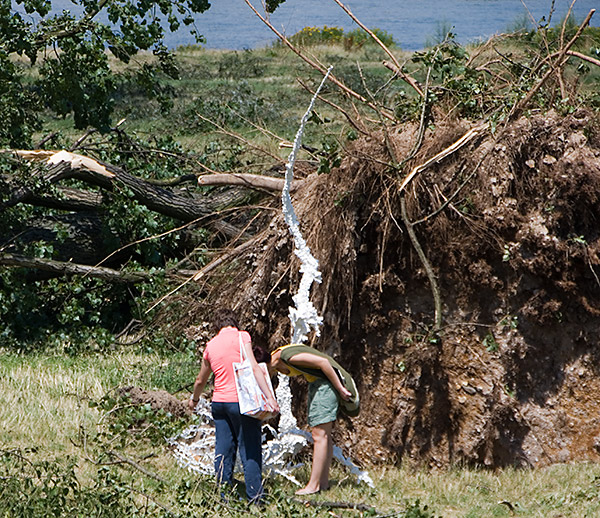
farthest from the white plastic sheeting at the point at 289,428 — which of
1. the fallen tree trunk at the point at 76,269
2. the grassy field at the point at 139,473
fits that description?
the fallen tree trunk at the point at 76,269

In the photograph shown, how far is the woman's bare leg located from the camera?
6.96 m

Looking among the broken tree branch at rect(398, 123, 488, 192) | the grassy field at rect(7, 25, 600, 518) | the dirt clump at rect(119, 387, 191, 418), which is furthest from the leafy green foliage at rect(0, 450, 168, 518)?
the broken tree branch at rect(398, 123, 488, 192)

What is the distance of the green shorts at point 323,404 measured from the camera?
6992mm

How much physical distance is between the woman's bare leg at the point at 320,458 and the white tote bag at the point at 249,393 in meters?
0.52

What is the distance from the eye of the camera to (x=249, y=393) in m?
Result: 6.55

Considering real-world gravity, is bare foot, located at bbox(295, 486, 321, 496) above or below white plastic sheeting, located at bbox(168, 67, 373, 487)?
below

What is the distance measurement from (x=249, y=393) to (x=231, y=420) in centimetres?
35

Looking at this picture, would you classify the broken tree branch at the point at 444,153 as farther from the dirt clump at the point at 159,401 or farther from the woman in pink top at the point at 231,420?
the dirt clump at the point at 159,401

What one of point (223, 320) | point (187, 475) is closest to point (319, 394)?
point (223, 320)

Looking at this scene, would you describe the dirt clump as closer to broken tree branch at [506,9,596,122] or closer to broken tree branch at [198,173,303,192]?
broken tree branch at [198,173,303,192]

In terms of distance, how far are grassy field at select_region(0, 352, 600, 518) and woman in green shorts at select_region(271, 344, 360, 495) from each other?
0.58 feet

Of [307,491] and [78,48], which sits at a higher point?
[78,48]

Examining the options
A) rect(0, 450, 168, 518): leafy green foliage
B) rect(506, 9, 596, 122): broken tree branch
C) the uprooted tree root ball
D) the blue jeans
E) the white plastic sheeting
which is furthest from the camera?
rect(506, 9, 596, 122): broken tree branch

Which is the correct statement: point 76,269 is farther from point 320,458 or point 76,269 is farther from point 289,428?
point 320,458
